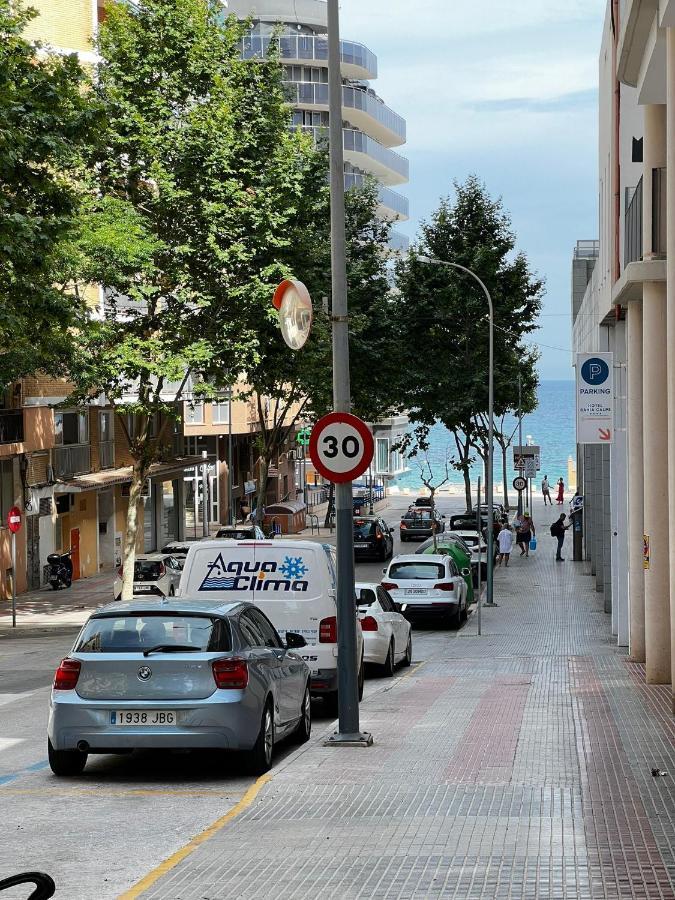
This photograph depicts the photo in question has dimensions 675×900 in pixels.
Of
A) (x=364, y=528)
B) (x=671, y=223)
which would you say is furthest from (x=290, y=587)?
(x=364, y=528)

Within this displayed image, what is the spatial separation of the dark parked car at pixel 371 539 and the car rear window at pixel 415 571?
18.4 metres

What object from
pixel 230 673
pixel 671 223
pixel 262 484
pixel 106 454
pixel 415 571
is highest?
pixel 671 223

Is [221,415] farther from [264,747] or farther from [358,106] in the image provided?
[264,747]

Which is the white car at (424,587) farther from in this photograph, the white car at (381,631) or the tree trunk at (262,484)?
the tree trunk at (262,484)

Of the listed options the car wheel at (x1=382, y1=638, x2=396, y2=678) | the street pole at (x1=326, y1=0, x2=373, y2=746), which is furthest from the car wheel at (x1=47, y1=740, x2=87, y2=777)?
the car wheel at (x1=382, y1=638, x2=396, y2=678)

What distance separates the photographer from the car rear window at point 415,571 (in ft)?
99.5

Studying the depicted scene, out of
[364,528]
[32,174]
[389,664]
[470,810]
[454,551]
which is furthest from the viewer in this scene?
[364,528]

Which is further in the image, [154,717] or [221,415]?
[221,415]

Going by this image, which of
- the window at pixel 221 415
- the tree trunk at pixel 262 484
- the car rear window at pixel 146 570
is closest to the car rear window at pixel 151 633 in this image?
the car rear window at pixel 146 570

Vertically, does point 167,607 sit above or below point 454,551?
above

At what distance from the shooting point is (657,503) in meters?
17.7

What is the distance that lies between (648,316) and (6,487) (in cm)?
2507

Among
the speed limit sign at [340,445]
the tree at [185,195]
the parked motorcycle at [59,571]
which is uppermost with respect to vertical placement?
the tree at [185,195]

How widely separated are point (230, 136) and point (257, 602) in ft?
70.9
